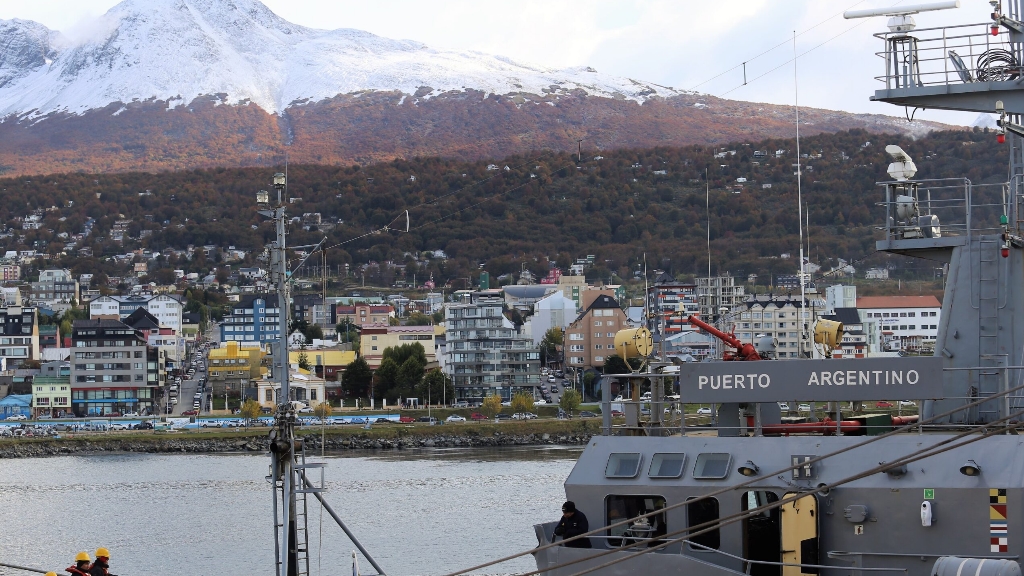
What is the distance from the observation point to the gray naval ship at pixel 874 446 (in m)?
14.2

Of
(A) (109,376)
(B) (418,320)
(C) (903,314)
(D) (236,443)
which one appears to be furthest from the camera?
(B) (418,320)

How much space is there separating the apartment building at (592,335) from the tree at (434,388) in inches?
817

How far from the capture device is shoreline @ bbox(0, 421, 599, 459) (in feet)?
339

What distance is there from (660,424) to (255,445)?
90641 millimetres

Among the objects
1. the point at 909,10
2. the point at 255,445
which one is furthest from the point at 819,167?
the point at 909,10

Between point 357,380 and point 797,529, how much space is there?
117993 millimetres

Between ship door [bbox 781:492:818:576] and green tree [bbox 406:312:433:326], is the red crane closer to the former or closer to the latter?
ship door [bbox 781:492:818:576]

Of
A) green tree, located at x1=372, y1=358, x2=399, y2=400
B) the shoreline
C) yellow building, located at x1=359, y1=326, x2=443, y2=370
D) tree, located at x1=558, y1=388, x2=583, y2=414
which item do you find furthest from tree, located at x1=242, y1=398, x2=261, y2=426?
yellow building, located at x1=359, y1=326, x2=443, y2=370

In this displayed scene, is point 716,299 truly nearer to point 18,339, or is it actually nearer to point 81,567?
point 81,567

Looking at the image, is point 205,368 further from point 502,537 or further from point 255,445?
point 502,537

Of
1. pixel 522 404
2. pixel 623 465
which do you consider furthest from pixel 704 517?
pixel 522 404

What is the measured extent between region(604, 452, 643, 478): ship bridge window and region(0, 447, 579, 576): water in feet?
41.5

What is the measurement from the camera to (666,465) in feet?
51.2

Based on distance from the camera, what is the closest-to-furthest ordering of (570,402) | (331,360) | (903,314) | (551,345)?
1. (570,402)
2. (903,314)
3. (331,360)
4. (551,345)
